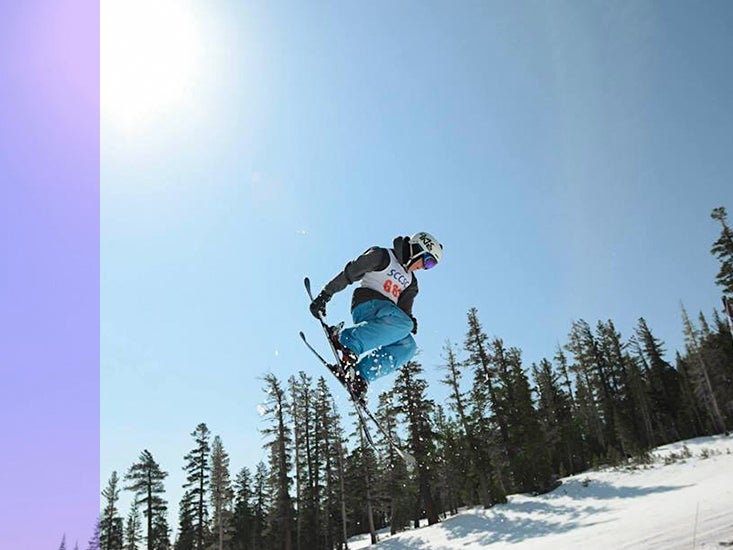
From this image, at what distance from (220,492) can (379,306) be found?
3718 cm

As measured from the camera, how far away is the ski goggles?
23.7 feet

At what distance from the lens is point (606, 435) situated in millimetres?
52781

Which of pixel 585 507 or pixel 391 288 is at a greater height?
pixel 391 288

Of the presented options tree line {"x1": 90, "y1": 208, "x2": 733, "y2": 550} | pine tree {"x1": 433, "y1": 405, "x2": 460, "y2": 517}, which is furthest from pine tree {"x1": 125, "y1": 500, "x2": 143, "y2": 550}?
pine tree {"x1": 433, "y1": 405, "x2": 460, "y2": 517}

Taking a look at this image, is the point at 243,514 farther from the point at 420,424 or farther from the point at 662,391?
the point at 662,391

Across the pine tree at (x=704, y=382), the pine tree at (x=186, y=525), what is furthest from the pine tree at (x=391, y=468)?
the pine tree at (x=704, y=382)

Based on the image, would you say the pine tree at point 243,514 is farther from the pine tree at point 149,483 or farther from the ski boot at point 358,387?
the ski boot at point 358,387

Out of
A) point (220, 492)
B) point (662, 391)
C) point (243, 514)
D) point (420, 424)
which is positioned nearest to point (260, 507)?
point (243, 514)

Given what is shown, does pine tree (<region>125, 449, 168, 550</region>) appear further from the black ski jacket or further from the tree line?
the black ski jacket

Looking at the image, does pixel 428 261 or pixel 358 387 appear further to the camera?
pixel 428 261

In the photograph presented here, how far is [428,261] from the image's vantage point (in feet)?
23.8

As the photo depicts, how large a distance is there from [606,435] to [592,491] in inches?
1225

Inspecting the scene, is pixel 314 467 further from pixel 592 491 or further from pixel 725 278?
pixel 725 278

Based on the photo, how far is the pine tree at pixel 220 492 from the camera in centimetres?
3625
